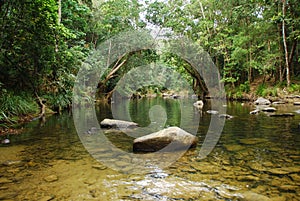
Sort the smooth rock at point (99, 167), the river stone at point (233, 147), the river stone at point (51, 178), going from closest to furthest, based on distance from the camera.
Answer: the river stone at point (51, 178) → the smooth rock at point (99, 167) → the river stone at point (233, 147)

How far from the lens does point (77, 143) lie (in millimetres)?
5016

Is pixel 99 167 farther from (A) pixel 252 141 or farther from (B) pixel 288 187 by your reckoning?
(A) pixel 252 141

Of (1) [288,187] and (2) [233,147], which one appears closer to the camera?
(1) [288,187]

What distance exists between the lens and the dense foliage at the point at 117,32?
686 cm

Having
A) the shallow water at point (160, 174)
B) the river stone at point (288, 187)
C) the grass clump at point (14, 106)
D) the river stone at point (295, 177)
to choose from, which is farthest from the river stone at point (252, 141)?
the grass clump at point (14, 106)

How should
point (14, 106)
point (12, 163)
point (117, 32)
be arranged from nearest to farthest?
1. point (12, 163)
2. point (14, 106)
3. point (117, 32)

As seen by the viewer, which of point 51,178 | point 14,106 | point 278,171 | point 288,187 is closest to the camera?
point 288,187

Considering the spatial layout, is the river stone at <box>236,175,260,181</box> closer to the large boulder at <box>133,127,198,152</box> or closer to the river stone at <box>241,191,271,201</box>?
the river stone at <box>241,191,271,201</box>

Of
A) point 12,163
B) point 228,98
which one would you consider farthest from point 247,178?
point 228,98

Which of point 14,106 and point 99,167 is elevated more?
point 14,106

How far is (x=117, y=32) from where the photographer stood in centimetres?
1820

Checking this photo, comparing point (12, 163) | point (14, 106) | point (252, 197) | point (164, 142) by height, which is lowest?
point (252, 197)

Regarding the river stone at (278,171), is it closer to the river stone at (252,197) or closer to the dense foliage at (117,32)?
the river stone at (252,197)

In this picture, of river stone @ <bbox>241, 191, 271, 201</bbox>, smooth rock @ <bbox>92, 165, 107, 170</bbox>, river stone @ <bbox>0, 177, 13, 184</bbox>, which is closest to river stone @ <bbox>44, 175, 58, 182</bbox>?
river stone @ <bbox>0, 177, 13, 184</bbox>
